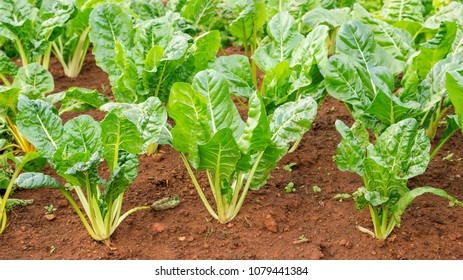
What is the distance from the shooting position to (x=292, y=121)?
114 inches

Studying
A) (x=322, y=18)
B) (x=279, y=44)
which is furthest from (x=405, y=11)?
(x=279, y=44)

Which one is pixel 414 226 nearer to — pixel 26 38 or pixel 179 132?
pixel 179 132

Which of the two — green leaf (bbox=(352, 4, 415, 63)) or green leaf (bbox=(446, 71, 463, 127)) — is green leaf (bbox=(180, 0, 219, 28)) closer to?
green leaf (bbox=(352, 4, 415, 63))

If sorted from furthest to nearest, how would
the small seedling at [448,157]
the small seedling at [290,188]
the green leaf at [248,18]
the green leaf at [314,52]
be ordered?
the green leaf at [248,18], the small seedling at [448,157], the small seedling at [290,188], the green leaf at [314,52]

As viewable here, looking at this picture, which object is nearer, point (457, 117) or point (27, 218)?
point (457, 117)

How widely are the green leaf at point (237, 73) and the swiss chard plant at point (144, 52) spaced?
0.09 metres

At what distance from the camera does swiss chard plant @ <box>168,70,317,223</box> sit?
2.77 m

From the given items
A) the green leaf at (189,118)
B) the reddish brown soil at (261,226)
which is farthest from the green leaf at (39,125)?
the green leaf at (189,118)

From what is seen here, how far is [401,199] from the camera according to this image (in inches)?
107

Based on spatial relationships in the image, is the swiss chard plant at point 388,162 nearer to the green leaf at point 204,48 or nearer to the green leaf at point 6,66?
the green leaf at point 204,48

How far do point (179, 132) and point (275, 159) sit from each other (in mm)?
467

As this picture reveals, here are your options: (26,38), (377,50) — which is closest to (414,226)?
(377,50)

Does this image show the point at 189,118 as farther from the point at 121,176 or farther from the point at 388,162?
the point at 388,162

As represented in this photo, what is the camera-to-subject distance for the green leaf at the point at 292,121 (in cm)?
287
